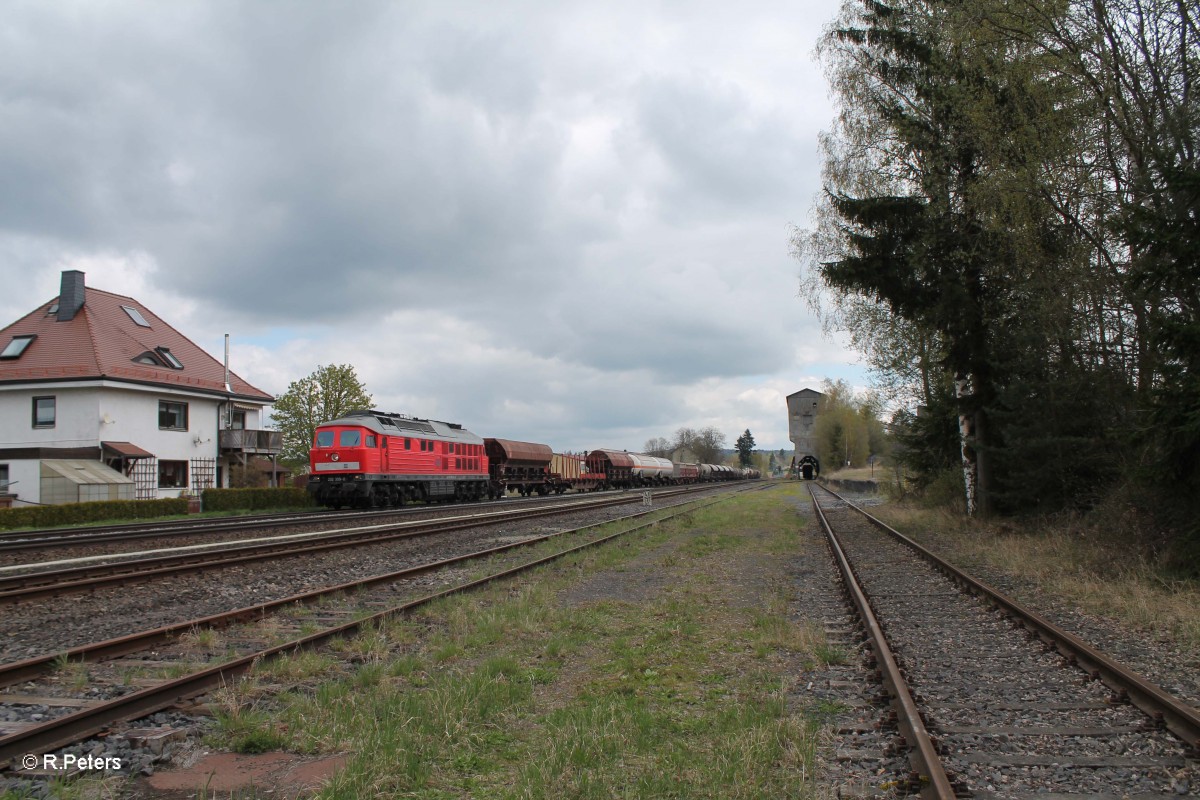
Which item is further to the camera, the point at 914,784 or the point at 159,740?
the point at 159,740

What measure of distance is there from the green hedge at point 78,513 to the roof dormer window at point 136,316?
55.8ft

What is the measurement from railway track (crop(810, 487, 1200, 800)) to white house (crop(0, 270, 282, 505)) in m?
32.4

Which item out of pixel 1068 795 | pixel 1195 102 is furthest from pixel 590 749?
pixel 1195 102

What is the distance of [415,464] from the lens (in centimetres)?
3016

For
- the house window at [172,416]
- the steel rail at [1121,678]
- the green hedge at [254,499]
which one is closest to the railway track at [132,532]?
the green hedge at [254,499]

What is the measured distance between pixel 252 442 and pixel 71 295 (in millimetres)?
10688

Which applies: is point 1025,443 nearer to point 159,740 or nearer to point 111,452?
point 159,740

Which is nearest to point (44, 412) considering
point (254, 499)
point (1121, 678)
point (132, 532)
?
point (254, 499)

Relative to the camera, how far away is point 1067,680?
5691 millimetres

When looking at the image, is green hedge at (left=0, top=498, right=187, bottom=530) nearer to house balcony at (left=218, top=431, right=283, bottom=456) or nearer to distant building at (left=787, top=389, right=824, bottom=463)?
house balcony at (left=218, top=431, right=283, bottom=456)

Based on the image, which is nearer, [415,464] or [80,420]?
[415,464]

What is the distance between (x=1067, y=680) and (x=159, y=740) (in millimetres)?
5967

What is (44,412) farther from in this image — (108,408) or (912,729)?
(912,729)

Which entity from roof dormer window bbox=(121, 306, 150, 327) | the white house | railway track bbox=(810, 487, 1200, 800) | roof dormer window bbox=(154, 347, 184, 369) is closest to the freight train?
the white house
